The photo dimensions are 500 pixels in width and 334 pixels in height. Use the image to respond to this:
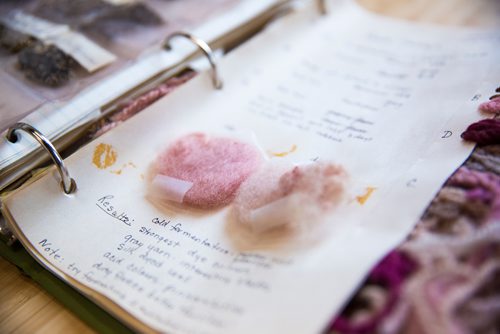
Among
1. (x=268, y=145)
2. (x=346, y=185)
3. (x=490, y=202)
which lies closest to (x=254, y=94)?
(x=268, y=145)

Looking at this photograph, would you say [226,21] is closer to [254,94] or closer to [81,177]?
[254,94]

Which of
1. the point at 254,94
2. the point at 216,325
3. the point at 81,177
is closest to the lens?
the point at 216,325

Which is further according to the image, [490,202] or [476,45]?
[476,45]

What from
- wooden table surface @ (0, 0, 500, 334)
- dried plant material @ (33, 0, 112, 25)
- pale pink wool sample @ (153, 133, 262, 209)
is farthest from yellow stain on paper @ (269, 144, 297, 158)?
dried plant material @ (33, 0, 112, 25)

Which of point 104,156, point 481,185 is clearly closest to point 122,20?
point 104,156

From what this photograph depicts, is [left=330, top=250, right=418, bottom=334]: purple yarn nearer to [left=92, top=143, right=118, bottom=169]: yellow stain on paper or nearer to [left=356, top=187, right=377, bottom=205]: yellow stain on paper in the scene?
[left=356, top=187, right=377, bottom=205]: yellow stain on paper

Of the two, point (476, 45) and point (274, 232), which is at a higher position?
point (476, 45)

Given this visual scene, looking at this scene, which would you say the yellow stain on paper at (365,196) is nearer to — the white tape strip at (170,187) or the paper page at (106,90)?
the white tape strip at (170,187)
